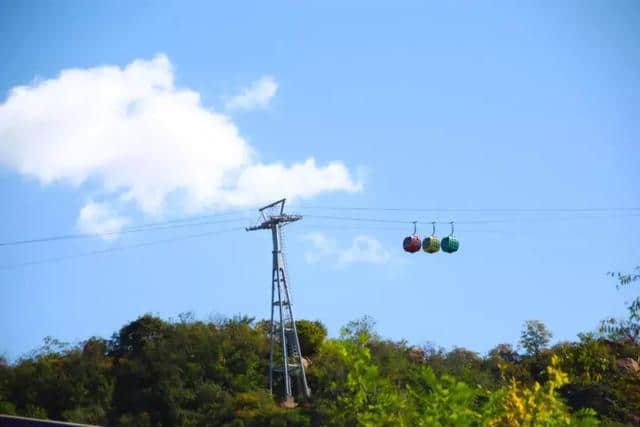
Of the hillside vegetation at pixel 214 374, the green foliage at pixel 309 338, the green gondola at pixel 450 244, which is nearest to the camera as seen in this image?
the green gondola at pixel 450 244

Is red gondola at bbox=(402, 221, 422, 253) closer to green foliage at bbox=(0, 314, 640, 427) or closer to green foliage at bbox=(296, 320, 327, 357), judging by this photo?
green foliage at bbox=(0, 314, 640, 427)

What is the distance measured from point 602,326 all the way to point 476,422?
319cm

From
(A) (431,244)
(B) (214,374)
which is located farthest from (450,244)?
(B) (214,374)

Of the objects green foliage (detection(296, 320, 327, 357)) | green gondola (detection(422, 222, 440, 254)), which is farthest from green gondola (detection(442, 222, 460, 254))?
green foliage (detection(296, 320, 327, 357))

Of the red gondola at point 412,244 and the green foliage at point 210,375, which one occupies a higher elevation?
the red gondola at point 412,244

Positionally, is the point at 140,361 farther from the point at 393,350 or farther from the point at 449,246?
the point at 449,246

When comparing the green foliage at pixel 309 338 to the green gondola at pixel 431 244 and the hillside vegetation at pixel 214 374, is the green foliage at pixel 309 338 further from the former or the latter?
the green gondola at pixel 431 244

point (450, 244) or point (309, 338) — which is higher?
point (450, 244)

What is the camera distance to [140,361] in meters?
42.5

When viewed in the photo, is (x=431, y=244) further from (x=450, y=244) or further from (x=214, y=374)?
(x=214, y=374)

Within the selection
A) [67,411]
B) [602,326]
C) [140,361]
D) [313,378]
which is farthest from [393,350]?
[602,326]

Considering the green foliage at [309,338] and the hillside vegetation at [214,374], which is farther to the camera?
the green foliage at [309,338]

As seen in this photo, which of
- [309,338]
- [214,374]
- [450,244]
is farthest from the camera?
[309,338]

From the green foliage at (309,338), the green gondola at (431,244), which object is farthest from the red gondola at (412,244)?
the green foliage at (309,338)
